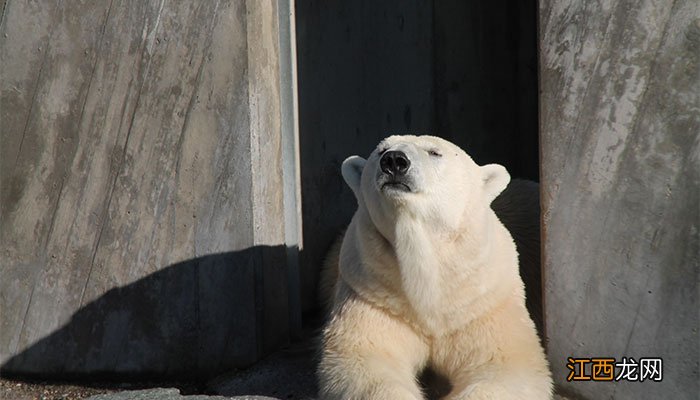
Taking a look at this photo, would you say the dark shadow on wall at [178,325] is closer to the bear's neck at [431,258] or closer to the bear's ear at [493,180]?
the bear's neck at [431,258]

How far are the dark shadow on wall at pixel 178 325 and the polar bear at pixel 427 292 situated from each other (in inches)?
27.9

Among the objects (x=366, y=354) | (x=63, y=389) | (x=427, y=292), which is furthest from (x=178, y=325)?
(x=427, y=292)

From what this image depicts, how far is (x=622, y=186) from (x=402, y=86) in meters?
2.60

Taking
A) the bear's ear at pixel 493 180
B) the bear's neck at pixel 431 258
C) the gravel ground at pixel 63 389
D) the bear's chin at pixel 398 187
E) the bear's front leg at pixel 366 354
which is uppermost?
the bear's chin at pixel 398 187

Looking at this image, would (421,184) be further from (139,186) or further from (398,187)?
(139,186)

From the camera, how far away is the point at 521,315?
3672 millimetres

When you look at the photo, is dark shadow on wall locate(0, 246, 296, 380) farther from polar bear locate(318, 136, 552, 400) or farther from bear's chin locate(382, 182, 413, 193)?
bear's chin locate(382, 182, 413, 193)

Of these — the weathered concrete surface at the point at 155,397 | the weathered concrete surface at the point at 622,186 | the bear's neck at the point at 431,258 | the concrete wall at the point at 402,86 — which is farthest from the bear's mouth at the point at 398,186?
the concrete wall at the point at 402,86

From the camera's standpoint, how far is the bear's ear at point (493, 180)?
364 centimetres

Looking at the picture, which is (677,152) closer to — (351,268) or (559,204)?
(559,204)

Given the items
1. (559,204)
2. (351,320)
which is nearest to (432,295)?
(351,320)

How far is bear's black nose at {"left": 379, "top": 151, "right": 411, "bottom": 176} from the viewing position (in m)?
3.22

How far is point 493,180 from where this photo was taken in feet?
12.0

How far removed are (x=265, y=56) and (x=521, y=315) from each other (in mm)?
1687
